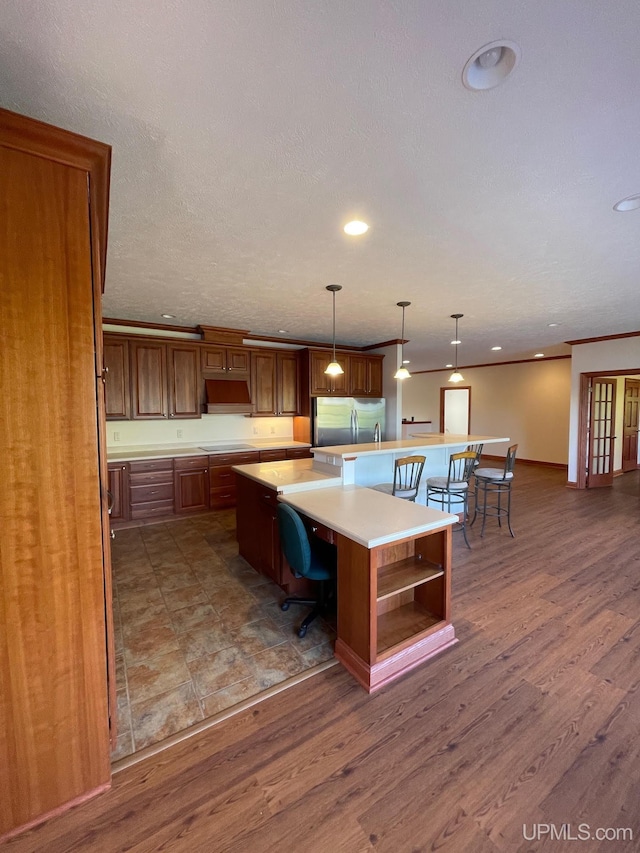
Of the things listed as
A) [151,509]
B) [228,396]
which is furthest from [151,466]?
[228,396]

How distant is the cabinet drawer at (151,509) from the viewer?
4.42 metres

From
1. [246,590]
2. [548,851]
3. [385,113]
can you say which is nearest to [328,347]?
[246,590]

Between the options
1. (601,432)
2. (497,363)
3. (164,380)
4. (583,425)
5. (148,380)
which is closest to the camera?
(148,380)

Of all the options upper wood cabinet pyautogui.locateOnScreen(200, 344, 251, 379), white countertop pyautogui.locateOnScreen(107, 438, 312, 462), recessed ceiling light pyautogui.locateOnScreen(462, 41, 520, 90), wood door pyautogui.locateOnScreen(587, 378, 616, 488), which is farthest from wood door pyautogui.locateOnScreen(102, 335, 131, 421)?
wood door pyautogui.locateOnScreen(587, 378, 616, 488)

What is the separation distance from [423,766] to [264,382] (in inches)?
187

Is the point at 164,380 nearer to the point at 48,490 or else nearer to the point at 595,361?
the point at 48,490

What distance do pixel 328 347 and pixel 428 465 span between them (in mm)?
2700

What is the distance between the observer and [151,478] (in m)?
4.48

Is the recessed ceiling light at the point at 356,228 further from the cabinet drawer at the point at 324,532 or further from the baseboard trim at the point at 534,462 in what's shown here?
the baseboard trim at the point at 534,462

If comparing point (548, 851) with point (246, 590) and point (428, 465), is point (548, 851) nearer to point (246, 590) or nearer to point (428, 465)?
point (246, 590)

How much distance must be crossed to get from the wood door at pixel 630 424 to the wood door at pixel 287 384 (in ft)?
22.6

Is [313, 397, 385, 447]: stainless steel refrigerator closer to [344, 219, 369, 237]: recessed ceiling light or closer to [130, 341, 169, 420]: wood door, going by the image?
[130, 341, 169, 420]: wood door

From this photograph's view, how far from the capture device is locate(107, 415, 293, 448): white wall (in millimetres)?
4844

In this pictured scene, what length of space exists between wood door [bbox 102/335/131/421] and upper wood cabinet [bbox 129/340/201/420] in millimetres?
70
